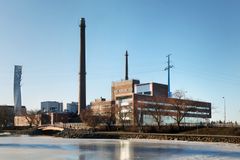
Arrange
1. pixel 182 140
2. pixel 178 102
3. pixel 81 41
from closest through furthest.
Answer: pixel 182 140
pixel 178 102
pixel 81 41

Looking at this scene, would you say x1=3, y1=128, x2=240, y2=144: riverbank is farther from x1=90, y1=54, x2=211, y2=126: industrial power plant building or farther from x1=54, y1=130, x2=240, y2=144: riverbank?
x1=90, y1=54, x2=211, y2=126: industrial power plant building

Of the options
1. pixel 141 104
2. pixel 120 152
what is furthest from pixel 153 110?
pixel 120 152

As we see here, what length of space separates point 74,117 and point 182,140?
109559 mm

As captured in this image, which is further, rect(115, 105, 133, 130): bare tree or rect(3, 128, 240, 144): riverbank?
rect(115, 105, 133, 130): bare tree

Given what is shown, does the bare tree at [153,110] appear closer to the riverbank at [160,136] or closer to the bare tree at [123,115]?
the bare tree at [123,115]

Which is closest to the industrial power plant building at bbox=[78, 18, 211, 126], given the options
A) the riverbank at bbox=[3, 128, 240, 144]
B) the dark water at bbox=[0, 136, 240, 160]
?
the riverbank at bbox=[3, 128, 240, 144]

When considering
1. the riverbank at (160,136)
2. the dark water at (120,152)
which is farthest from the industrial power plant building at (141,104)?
the dark water at (120,152)

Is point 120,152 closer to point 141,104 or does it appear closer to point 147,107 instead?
point 147,107

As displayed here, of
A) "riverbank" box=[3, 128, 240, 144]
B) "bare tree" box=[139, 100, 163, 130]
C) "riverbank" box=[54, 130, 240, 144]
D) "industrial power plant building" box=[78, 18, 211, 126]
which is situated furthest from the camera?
"industrial power plant building" box=[78, 18, 211, 126]

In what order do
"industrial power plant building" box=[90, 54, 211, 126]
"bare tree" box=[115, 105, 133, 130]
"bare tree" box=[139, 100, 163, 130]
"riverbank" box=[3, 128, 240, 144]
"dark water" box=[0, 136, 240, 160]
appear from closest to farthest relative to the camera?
"dark water" box=[0, 136, 240, 160], "riverbank" box=[3, 128, 240, 144], "bare tree" box=[139, 100, 163, 130], "industrial power plant building" box=[90, 54, 211, 126], "bare tree" box=[115, 105, 133, 130]

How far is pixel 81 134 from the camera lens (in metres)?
119

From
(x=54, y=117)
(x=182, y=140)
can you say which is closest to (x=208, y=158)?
(x=182, y=140)

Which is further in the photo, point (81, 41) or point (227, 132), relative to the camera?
point (81, 41)

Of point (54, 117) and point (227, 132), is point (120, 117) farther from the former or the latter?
point (54, 117)
